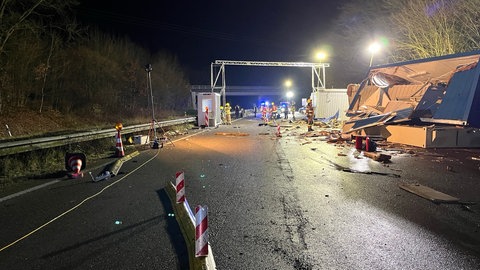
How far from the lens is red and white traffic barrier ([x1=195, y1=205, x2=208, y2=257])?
336 centimetres

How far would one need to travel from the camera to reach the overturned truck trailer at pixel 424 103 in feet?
37.5

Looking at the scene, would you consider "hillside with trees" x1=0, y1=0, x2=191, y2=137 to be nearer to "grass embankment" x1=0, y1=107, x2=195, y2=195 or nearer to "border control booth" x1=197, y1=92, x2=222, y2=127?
"grass embankment" x1=0, y1=107, x2=195, y2=195

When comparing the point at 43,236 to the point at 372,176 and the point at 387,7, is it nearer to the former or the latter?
the point at 372,176

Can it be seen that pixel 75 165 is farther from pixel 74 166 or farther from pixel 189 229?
pixel 189 229

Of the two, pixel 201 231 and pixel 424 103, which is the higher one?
pixel 424 103

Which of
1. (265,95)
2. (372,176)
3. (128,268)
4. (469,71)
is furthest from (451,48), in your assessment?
(265,95)

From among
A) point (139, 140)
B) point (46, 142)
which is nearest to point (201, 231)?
point (46, 142)

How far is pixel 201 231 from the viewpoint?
3.39 m

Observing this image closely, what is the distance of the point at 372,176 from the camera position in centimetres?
Result: 777

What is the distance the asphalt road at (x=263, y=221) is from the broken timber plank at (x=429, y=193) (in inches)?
5.9

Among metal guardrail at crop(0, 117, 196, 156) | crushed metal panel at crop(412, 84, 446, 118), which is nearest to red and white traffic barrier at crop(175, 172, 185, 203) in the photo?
metal guardrail at crop(0, 117, 196, 156)

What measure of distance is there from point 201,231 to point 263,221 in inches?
63.5

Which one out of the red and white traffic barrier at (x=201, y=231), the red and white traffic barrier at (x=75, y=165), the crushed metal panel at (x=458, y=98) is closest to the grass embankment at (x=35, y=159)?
the red and white traffic barrier at (x=75, y=165)

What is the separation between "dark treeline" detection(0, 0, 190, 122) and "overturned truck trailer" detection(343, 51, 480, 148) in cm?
1807
